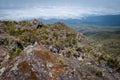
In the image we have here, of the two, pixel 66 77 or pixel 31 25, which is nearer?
pixel 66 77

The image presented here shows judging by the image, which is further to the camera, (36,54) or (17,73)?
(36,54)

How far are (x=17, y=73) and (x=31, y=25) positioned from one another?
125m

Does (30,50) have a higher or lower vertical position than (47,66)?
higher

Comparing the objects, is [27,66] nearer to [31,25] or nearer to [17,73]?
[17,73]

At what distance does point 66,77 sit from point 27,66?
5.26m

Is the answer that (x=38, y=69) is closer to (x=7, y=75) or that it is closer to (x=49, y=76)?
(x=49, y=76)

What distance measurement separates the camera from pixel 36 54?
89.2 ft

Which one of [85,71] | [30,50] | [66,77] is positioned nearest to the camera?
[66,77]

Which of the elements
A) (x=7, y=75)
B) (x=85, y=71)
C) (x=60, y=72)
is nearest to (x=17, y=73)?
(x=7, y=75)

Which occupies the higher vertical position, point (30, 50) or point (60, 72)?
point (30, 50)

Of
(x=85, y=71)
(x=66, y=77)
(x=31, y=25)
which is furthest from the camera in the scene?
(x=31, y=25)

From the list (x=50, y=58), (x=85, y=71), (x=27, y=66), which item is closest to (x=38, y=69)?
(x=27, y=66)

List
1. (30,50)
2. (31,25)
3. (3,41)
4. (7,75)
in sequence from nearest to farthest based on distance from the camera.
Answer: (7,75) < (30,50) < (3,41) < (31,25)

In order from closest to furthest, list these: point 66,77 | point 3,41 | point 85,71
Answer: point 66,77, point 85,71, point 3,41
